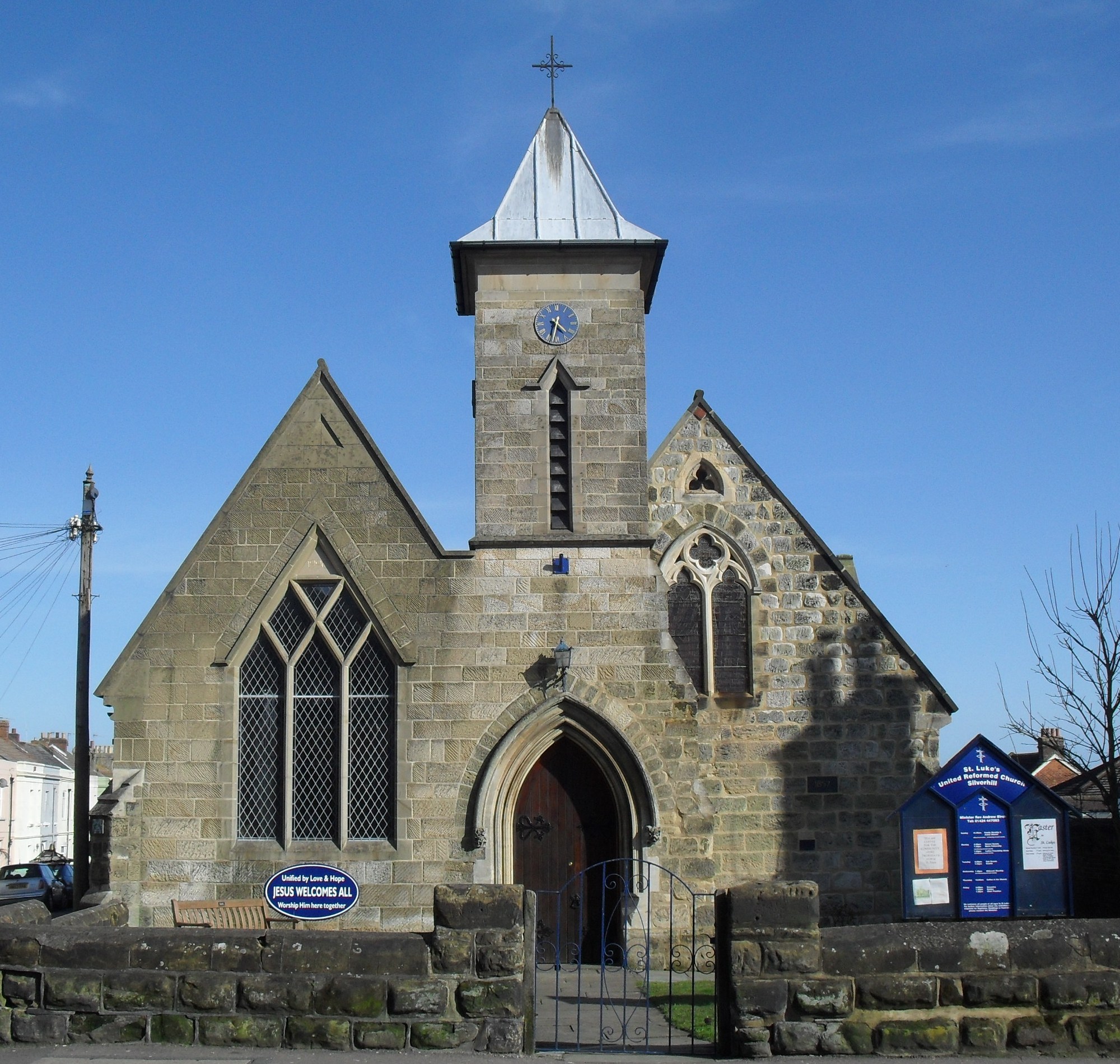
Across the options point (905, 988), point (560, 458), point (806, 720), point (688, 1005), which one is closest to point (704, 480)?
point (560, 458)

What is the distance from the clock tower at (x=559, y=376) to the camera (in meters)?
14.9

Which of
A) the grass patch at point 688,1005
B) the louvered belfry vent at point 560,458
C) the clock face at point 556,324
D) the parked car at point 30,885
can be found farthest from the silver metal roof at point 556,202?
the parked car at point 30,885

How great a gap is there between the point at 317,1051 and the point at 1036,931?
4.53m

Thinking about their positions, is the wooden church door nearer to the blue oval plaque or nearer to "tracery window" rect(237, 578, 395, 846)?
"tracery window" rect(237, 578, 395, 846)

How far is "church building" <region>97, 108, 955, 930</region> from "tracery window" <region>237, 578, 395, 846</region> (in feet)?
0.10

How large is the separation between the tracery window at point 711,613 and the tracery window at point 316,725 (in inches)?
159

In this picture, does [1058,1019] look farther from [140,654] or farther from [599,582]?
[140,654]

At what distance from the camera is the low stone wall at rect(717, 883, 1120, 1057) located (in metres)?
7.73

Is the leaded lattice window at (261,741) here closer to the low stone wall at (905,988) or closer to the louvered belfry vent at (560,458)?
the louvered belfry vent at (560,458)

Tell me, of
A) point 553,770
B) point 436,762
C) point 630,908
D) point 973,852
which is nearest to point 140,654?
point 436,762

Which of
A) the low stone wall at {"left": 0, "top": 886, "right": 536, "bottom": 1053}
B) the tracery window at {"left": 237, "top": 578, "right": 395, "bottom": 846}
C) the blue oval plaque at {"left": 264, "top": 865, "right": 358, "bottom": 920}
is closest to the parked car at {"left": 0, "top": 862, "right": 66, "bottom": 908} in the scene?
the tracery window at {"left": 237, "top": 578, "right": 395, "bottom": 846}

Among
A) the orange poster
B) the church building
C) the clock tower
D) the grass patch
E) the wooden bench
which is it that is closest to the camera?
the grass patch

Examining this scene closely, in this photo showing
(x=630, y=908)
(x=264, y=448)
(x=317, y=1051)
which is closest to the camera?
(x=317, y=1051)

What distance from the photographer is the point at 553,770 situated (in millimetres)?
14758
